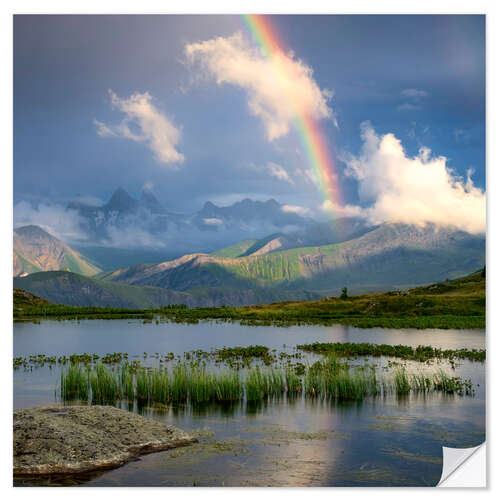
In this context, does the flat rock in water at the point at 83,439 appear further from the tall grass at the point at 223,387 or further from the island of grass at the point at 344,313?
the island of grass at the point at 344,313

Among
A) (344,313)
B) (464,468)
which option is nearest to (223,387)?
(464,468)

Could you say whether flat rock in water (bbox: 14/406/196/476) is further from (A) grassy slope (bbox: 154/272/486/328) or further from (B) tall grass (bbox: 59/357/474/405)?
(A) grassy slope (bbox: 154/272/486/328)

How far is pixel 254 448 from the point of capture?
1359 centimetres

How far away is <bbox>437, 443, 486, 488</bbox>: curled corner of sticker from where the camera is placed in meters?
12.3

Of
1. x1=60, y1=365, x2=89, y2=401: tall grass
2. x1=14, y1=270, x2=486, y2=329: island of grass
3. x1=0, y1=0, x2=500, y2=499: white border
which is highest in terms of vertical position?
x1=0, y1=0, x2=500, y2=499: white border

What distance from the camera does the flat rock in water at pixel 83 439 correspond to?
1182 centimetres

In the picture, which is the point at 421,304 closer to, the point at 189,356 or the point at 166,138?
the point at 166,138

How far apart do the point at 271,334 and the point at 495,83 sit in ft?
92.6

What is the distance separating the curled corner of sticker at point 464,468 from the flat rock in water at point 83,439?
19.9ft

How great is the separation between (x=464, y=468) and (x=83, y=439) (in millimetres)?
8676

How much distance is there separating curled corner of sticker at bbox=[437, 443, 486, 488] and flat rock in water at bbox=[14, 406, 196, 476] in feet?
19.9

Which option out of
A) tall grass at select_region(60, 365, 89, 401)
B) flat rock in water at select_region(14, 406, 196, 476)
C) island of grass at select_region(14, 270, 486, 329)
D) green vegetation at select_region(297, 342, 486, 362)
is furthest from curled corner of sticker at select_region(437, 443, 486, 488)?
island of grass at select_region(14, 270, 486, 329)
